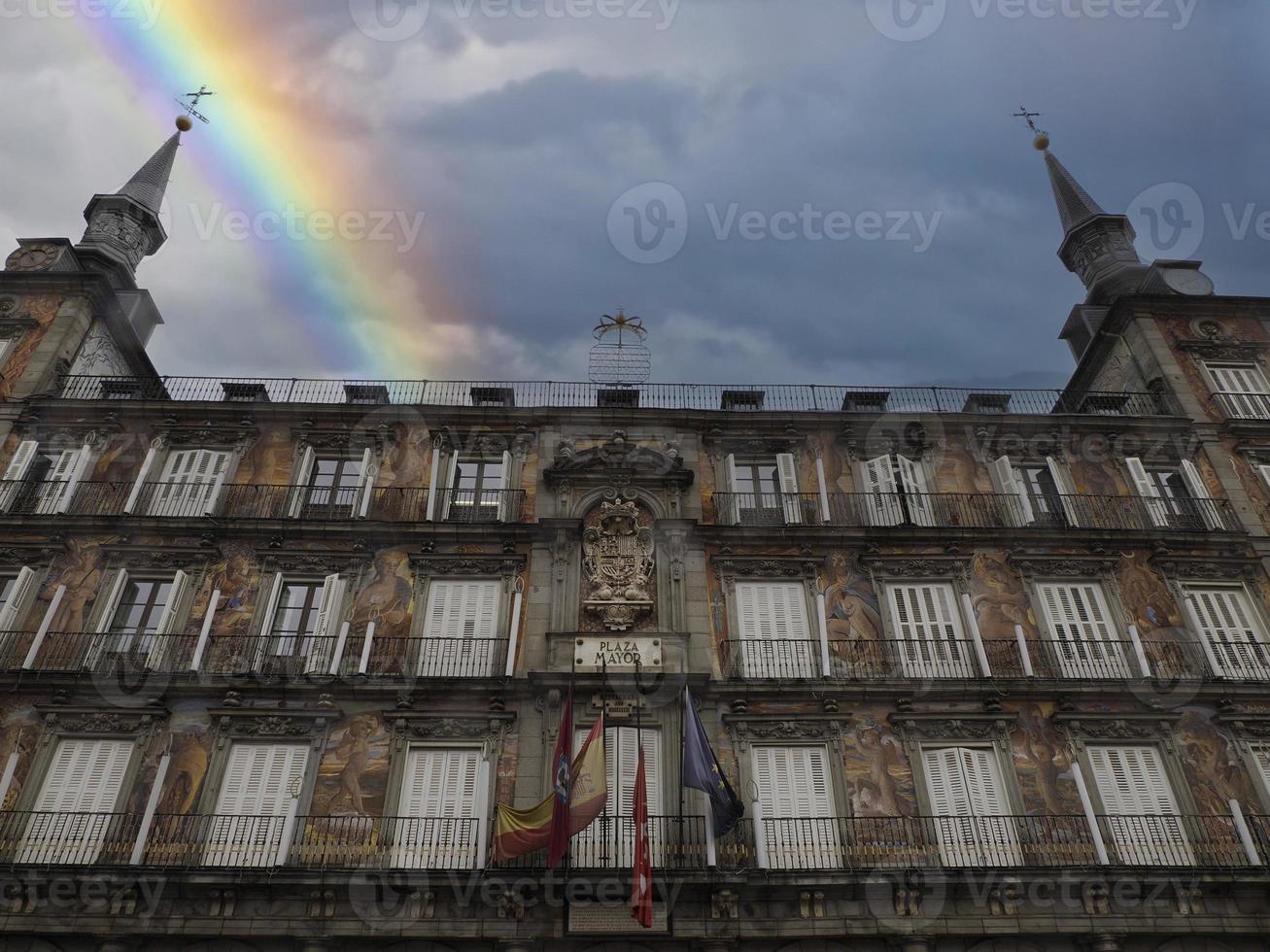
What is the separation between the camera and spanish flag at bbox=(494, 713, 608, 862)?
17.6 meters

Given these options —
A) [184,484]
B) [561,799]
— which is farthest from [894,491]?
[184,484]

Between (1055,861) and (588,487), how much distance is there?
44.6 ft

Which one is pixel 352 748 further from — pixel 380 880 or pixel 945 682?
pixel 945 682

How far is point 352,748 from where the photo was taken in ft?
66.2

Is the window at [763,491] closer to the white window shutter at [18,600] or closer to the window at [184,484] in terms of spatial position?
the window at [184,484]

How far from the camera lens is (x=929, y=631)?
874 inches

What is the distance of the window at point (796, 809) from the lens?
61.7ft

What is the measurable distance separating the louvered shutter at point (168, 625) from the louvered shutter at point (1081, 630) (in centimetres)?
2101

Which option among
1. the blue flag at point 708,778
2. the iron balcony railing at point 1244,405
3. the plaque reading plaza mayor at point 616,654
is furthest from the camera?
the iron balcony railing at point 1244,405

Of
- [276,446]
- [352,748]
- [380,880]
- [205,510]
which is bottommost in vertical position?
[380,880]

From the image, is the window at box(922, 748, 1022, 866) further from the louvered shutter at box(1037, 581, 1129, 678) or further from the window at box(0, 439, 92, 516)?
the window at box(0, 439, 92, 516)

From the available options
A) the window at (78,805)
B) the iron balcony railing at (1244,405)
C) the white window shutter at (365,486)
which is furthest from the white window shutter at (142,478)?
the iron balcony railing at (1244,405)

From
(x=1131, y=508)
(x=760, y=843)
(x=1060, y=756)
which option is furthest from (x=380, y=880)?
(x=1131, y=508)

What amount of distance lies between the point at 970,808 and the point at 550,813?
907 centimetres
